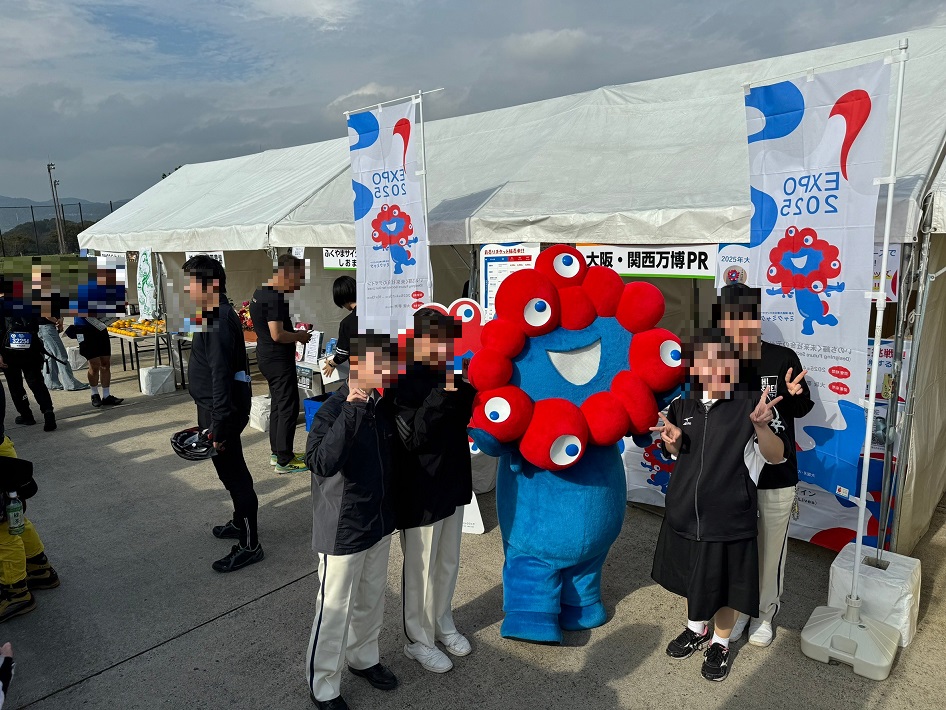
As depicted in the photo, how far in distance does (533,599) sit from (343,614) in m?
1.07

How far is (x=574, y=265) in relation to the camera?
3.22 metres

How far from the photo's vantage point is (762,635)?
10.8 ft

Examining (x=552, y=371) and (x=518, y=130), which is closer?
(x=552, y=371)

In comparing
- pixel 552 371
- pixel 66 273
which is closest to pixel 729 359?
pixel 552 371

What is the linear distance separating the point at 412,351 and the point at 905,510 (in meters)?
3.35

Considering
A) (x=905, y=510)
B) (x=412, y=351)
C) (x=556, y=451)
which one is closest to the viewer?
(x=412, y=351)

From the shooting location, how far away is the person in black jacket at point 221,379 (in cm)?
377

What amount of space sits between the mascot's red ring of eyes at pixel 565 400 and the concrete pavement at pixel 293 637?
3.44 feet

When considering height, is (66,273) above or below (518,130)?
below

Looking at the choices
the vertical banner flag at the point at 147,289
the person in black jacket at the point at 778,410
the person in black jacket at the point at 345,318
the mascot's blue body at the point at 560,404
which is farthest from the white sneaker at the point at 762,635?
the vertical banner flag at the point at 147,289

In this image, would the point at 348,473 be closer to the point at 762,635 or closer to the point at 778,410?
the point at 778,410

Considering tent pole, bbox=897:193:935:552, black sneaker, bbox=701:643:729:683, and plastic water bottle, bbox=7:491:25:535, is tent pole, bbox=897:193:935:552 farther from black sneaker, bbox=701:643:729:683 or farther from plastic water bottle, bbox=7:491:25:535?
plastic water bottle, bbox=7:491:25:535

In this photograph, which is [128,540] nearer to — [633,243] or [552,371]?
[552,371]

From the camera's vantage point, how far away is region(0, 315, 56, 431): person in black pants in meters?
6.79
